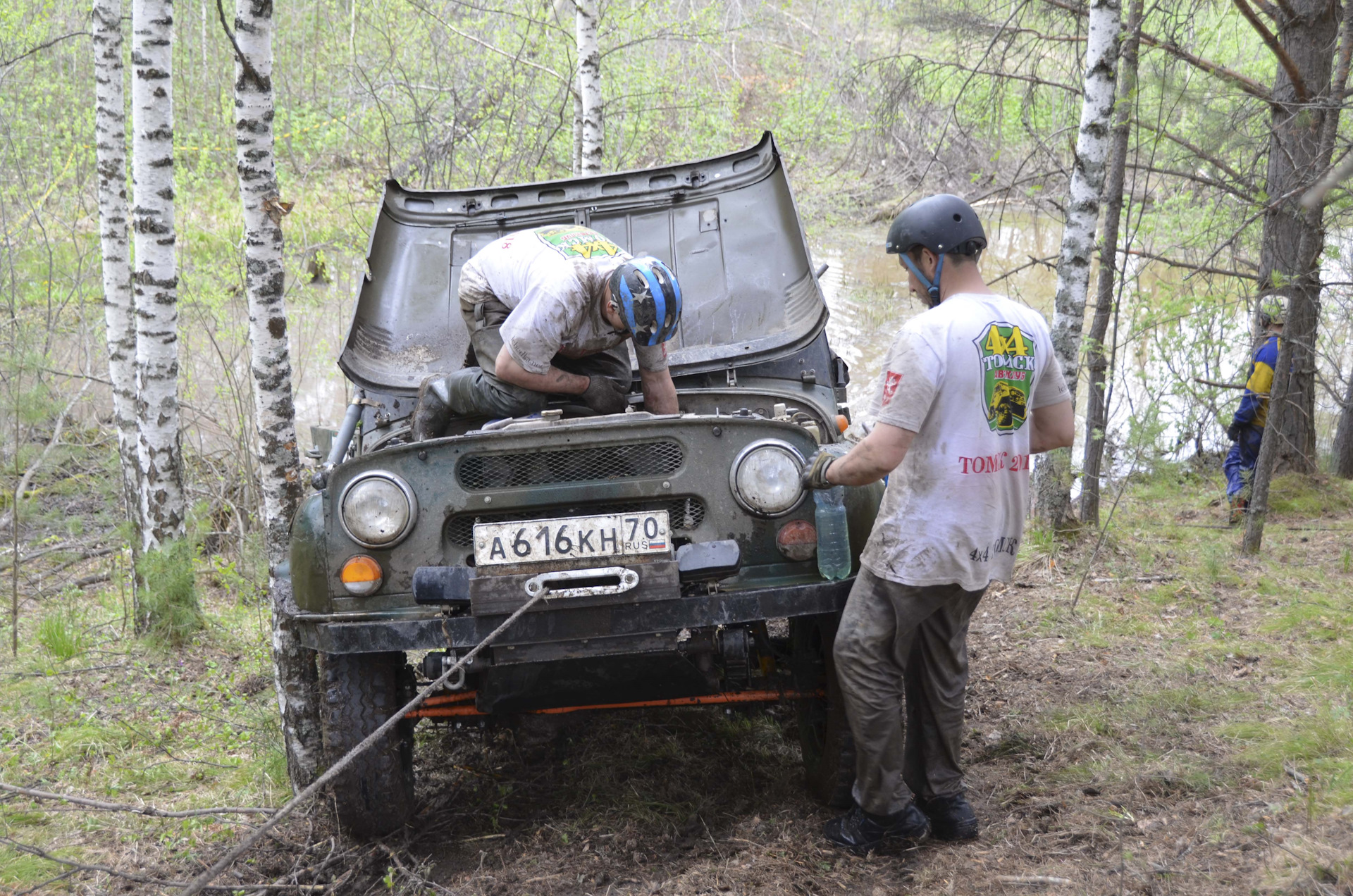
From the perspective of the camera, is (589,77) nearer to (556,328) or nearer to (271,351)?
(271,351)

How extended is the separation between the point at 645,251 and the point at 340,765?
325cm

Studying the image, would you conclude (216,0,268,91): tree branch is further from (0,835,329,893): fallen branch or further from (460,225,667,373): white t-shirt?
(0,835,329,893): fallen branch

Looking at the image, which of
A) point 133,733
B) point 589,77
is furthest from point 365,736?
point 589,77

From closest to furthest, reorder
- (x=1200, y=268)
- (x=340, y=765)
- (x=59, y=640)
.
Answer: (x=340, y=765) → (x=59, y=640) → (x=1200, y=268)

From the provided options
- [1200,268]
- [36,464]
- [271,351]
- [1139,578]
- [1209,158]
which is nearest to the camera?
[271,351]

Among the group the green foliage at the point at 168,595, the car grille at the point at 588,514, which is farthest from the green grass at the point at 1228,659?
the green foliage at the point at 168,595

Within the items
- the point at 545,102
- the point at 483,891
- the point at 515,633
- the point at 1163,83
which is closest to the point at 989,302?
the point at 515,633

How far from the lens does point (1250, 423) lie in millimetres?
8266

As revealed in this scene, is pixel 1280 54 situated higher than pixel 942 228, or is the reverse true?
pixel 1280 54

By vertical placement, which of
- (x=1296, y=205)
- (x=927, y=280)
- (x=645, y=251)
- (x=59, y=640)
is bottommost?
(x=59, y=640)

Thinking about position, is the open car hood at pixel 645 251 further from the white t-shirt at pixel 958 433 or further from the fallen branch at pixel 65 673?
the fallen branch at pixel 65 673

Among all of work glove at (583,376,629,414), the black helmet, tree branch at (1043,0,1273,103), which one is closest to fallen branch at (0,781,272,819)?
work glove at (583,376,629,414)

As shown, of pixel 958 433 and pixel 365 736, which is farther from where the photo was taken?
pixel 365 736

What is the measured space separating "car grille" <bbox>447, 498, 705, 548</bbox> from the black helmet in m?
Result: 1.01
